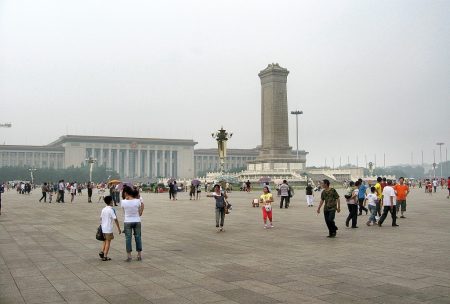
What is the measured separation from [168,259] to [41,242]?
15.8 ft

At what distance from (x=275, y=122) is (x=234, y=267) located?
265 ft

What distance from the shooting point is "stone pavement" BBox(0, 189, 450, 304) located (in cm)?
746

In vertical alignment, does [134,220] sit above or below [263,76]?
below

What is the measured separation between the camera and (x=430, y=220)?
755 inches

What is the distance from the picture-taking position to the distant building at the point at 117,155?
15525cm

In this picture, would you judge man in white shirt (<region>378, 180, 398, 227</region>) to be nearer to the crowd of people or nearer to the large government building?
the crowd of people

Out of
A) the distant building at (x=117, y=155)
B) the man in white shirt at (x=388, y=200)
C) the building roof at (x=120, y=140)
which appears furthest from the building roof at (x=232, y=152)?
the man in white shirt at (x=388, y=200)

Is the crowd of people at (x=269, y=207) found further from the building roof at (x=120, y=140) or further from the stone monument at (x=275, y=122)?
the building roof at (x=120, y=140)

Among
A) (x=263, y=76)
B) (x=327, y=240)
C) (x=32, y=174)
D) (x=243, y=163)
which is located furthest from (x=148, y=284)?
(x=243, y=163)

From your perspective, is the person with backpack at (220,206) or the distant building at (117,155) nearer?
the person with backpack at (220,206)

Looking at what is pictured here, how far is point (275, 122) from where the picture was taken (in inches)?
3524

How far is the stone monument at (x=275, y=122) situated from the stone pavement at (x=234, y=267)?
73.6 m

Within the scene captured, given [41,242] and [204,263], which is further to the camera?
[41,242]

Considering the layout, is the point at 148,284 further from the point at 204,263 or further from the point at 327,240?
the point at 327,240
